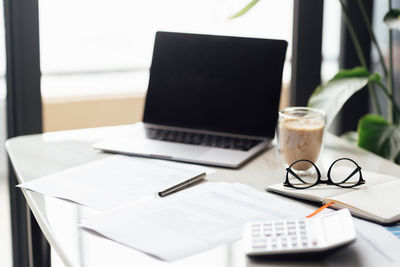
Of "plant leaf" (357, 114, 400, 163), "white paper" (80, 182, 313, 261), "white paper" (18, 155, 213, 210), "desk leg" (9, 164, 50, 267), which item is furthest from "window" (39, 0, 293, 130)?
"white paper" (80, 182, 313, 261)

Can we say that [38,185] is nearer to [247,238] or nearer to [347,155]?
[247,238]

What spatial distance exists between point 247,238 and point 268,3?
192cm

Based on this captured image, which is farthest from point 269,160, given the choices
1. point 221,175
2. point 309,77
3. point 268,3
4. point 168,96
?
point 268,3

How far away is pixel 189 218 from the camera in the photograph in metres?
0.93

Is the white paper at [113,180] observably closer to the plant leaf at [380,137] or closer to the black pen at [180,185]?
the black pen at [180,185]

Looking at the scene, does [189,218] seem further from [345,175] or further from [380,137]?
[380,137]

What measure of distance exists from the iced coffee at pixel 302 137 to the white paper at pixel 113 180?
170mm

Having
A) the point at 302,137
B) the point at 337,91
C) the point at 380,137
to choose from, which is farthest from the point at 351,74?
the point at 302,137

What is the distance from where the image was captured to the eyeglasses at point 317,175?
3.46ft

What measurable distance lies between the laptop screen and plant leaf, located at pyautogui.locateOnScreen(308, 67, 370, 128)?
0.87 feet

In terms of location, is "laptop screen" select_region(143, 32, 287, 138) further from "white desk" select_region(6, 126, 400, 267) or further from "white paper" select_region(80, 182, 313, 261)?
"white paper" select_region(80, 182, 313, 261)

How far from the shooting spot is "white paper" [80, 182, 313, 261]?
84 cm

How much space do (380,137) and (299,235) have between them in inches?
33.5

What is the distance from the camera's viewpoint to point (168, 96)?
145 centimetres
